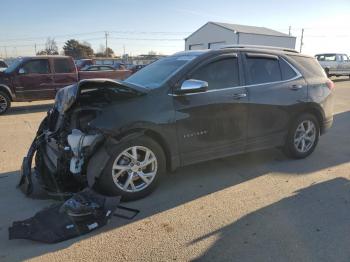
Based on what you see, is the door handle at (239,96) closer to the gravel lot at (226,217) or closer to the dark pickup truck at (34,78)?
the gravel lot at (226,217)

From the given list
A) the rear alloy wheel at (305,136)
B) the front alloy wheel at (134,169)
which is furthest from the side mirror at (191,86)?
the rear alloy wheel at (305,136)

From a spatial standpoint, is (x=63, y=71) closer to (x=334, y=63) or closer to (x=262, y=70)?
(x=262, y=70)

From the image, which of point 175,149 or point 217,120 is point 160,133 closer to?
point 175,149

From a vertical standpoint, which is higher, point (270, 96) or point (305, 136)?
point (270, 96)

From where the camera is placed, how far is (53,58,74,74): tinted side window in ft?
Result: 43.3

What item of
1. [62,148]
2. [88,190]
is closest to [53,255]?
[88,190]

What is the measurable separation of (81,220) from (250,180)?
8.13ft

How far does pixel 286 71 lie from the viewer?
Result: 5.98 m

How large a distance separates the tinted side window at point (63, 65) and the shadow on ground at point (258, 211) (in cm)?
837

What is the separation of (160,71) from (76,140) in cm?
169

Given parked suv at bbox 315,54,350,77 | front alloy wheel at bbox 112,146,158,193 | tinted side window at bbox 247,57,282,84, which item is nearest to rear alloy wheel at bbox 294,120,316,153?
tinted side window at bbox 247,57,282,84

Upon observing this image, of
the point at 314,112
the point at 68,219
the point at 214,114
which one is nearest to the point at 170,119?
the point at 214,114

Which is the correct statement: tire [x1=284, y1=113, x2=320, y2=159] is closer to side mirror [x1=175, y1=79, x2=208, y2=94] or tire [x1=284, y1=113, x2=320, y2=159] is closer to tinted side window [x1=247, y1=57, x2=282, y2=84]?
tinted side window [x1=247, y1=57, x2=282, y2=84]

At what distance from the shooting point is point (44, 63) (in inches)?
511
